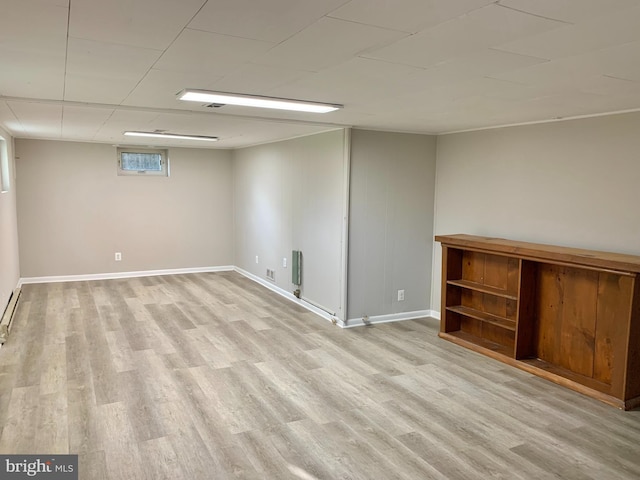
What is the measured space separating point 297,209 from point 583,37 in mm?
4454

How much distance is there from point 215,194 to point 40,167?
266cm

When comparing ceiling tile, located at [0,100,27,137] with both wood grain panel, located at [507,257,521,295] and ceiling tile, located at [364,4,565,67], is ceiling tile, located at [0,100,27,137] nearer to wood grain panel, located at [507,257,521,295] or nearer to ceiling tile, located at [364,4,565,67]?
ceiling tile, located at [364,4,565,67]

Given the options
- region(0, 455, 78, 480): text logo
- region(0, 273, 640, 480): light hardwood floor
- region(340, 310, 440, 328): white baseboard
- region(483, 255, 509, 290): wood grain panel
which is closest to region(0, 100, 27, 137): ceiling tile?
region(0, 273, 640, 480): light hardwood floor

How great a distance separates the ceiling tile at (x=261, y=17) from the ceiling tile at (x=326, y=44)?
0.24 feet

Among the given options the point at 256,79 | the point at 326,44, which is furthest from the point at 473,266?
the point at 326,44

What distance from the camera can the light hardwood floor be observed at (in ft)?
8.61

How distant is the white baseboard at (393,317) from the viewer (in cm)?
523

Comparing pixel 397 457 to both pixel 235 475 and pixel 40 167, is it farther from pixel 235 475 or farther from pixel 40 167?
pixel 40 167

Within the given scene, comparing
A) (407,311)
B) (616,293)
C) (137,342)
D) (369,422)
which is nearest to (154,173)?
(137,342)

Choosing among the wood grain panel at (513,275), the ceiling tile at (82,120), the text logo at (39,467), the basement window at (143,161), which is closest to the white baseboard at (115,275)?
the basement window at (143,161)

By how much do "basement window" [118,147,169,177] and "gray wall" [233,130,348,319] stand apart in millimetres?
1240

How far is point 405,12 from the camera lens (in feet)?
5.41

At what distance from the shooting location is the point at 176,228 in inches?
314

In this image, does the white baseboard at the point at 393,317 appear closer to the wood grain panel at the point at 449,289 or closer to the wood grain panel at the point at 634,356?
the wood grain panel at the point at 449,289
